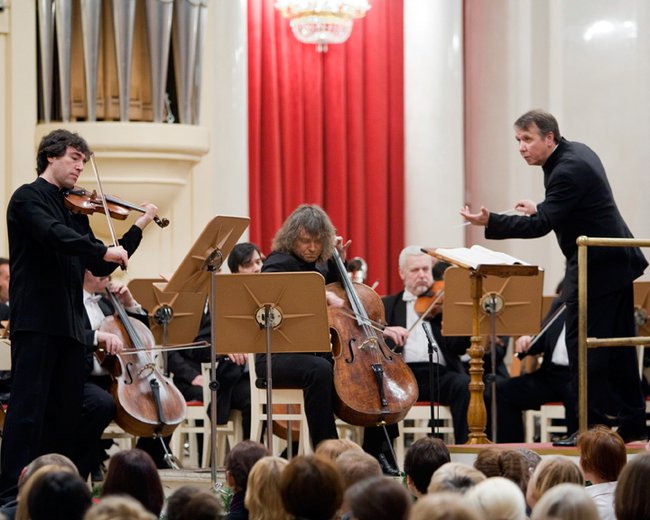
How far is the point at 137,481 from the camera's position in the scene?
3811 mm

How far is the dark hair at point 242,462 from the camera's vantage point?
14.1 feet

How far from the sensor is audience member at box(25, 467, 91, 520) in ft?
11.1

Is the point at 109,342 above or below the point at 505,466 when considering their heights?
above

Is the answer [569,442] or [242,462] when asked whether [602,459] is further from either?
[569,442]

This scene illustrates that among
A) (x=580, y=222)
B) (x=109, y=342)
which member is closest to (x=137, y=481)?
(x=109, y=342)

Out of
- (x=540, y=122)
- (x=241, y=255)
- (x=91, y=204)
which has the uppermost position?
(x=540, y=122)

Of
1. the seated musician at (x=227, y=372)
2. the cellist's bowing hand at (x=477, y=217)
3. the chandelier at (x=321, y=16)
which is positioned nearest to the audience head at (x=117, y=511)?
the cellist's bowing hand at (x=477, y=217)

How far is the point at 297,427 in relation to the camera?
23.2 ft

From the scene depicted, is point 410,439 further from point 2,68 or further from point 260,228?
point 2,68

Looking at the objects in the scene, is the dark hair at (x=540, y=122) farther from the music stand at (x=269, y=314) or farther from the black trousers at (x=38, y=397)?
the black trousers at (x=38, y=397)

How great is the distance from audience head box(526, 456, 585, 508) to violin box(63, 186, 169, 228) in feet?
7.00

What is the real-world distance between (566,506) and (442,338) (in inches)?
172

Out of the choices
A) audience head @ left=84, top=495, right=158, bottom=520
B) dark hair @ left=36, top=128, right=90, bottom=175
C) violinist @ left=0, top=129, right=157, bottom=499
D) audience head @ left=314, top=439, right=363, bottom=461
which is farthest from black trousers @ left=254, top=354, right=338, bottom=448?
audience head @ left=84, top=495, right=158, bottom=520

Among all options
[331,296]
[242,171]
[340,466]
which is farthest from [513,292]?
[340,466]
